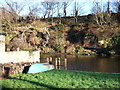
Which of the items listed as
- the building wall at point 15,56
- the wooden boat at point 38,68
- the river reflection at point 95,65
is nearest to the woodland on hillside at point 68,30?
the river reflection at point 95,65

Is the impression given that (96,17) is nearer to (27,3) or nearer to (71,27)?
(71,27)

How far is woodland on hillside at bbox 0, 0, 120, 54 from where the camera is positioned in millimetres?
26516

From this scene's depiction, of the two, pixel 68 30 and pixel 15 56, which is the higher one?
pixel 68 30

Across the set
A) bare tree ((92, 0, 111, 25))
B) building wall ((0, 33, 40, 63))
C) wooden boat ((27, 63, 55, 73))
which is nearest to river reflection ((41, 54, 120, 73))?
building wall ((0, 33, 40, 63))

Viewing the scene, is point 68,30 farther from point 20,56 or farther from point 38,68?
point 38,68

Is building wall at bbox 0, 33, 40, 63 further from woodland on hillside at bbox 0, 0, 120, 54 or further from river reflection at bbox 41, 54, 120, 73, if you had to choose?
woodland on hillside at bbox 0, 0, 120, 54

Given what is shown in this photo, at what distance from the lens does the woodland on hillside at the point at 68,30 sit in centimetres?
2652

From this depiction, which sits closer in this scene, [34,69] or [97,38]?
[34,69]

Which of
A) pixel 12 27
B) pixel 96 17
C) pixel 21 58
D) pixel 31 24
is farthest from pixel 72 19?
pixel 21 58

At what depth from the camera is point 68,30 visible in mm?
32531

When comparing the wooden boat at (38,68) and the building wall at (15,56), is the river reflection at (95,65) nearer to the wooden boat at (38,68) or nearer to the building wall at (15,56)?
the building wall at (15,56)

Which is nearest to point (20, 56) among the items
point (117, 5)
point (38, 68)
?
point (38, 68)

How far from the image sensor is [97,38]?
27.4m

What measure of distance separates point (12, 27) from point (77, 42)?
1155cm
